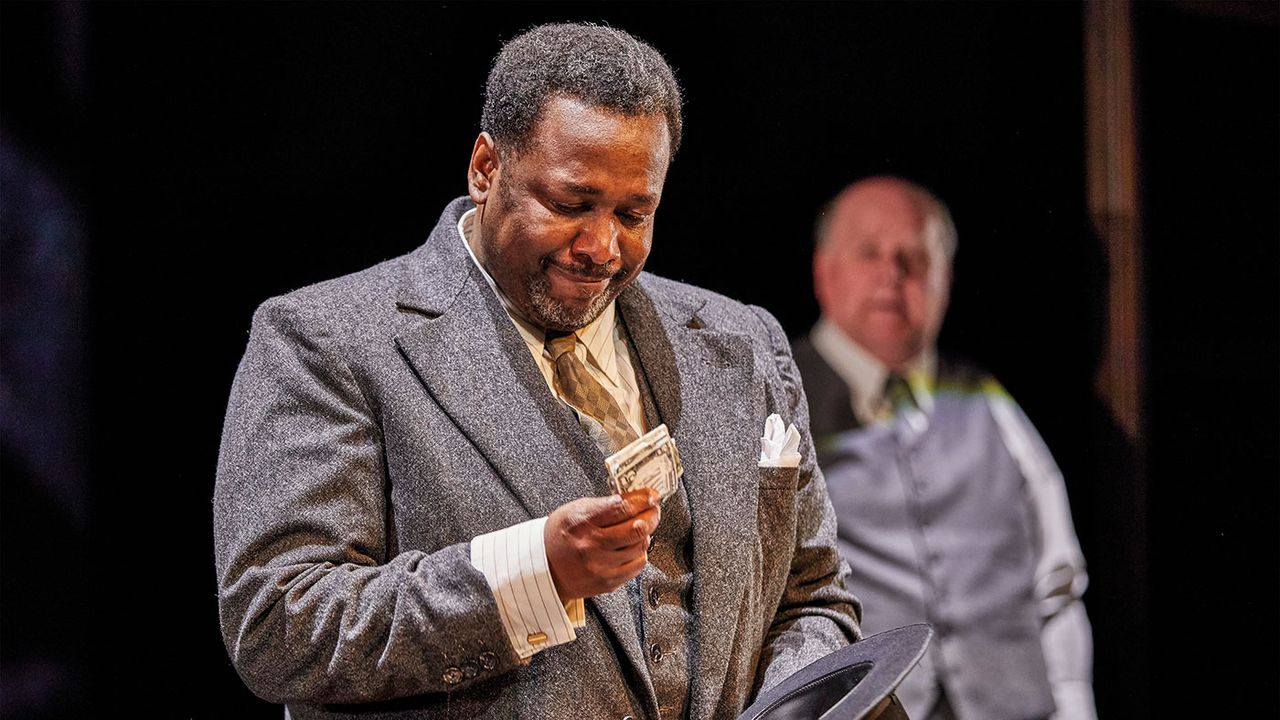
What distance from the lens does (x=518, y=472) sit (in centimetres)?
159

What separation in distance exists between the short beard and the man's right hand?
354 mm

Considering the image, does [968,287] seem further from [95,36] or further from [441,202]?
[95,36]

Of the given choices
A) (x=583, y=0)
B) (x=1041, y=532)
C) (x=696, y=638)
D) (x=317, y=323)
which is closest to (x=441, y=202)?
(x=583, y=0)

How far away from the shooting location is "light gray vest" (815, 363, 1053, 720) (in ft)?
9.71

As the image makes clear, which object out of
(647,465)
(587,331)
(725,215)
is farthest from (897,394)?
(647,465)

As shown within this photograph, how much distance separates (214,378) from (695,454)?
1.06 m

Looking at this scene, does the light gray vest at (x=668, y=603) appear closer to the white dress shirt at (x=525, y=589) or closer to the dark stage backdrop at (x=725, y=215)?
the white dress shirt at (x=525, y=589)

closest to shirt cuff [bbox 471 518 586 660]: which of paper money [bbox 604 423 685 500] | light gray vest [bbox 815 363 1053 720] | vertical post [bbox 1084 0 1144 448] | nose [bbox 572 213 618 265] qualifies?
paper money [bbox 604 423 685 500]

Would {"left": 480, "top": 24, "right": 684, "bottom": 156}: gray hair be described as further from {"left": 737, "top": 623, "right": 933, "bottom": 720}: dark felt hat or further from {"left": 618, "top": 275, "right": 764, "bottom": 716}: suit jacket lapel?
{"left": 737, "top": 623, "right": 933, "bottom": 720}: dark felt hat

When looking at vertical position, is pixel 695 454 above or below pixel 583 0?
below

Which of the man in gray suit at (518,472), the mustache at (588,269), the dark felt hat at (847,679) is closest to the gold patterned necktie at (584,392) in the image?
the man in gray suit at (518,472)

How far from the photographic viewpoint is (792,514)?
1.81 meters

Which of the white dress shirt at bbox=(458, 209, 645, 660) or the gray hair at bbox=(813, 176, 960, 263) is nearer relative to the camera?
the white dress shirt at bbox=(458, 209, 645, 660)

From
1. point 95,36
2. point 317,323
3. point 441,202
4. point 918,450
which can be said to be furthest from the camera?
point 918,450
